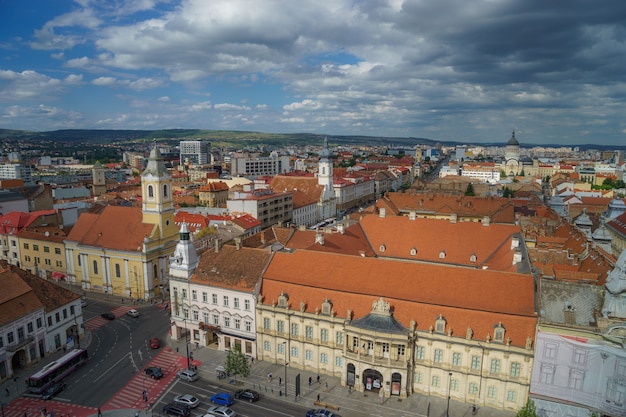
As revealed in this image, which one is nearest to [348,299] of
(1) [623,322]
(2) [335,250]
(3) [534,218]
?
(2) [335,250]

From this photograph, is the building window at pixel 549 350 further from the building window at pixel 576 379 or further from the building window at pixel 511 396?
the building window at pixel 511 396

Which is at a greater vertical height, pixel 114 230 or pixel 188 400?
pixel 114 230

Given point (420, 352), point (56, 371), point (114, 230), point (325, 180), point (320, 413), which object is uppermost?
point (325, 180)

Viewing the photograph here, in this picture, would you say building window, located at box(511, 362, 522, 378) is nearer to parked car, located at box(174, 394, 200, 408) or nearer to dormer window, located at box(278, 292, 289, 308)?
dormer window, located at box(278, 292, 289, 308)

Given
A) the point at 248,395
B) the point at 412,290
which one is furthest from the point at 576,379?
the point at 248,395

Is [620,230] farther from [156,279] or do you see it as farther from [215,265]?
[156,279]

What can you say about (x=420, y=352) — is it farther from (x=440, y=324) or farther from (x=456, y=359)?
(x=440, y=324)

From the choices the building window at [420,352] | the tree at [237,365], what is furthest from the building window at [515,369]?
the tree at [237,365]
